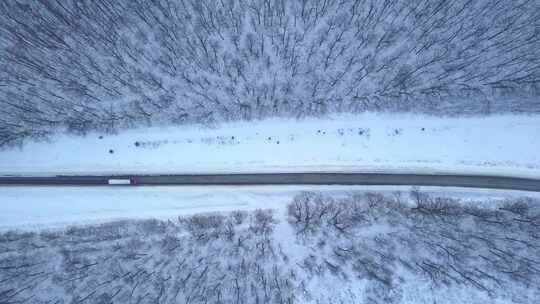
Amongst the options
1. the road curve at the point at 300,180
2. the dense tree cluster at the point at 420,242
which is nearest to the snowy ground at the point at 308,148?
the road curve at the point at 300,180

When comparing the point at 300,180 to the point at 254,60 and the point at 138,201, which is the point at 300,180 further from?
the point at 138,201

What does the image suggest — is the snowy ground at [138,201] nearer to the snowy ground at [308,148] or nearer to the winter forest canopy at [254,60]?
the snowy ground at [308,148]

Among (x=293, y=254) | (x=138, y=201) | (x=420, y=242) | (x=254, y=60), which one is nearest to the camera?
(x=420, y=242)

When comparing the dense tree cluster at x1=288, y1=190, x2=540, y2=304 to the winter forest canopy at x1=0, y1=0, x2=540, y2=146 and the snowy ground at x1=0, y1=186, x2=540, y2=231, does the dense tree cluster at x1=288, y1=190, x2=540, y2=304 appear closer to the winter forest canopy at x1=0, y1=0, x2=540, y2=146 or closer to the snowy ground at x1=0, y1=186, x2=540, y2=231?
the snowy ground at x1=0, y1=186, x2=540, y2=231

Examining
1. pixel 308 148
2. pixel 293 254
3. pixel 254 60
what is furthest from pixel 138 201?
pixel 254 60

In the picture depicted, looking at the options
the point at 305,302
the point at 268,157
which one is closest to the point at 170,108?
the point at 268,157

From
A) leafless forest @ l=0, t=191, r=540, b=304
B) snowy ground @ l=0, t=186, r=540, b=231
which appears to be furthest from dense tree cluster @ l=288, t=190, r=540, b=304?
snowy ground @ l=0, t=186, r=540, b=231

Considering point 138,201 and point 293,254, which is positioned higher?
point 138,201
